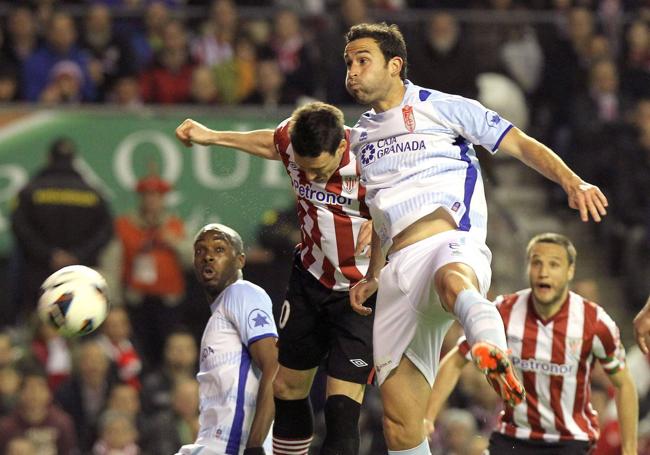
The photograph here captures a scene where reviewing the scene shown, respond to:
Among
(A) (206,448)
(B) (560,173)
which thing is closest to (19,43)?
(A) (206,448)

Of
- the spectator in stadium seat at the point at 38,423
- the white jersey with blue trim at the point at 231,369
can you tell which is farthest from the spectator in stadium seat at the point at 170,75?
the white jersey with blue trim at the point at 231,369

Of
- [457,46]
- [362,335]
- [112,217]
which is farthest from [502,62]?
[362,335]

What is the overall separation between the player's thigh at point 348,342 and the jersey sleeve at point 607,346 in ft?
5.20

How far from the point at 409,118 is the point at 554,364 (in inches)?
86.8

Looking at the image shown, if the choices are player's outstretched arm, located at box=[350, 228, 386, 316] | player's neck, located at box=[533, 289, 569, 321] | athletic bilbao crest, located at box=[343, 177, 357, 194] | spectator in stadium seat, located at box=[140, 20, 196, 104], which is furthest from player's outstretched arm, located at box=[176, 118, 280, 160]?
spectator in stadium seat, located at box=[140, 20, 196, 104]

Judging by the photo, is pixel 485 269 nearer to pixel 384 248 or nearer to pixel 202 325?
pixel 384 248

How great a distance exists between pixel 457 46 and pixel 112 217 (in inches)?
146

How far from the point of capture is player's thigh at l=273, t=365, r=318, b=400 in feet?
26.2

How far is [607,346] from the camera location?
8.65m

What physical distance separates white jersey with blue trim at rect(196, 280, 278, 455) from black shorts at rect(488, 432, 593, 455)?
1503 mm

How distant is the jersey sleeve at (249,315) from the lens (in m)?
7.91

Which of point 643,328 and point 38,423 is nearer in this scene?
point 643,328

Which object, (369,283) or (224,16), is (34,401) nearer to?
(224,16)

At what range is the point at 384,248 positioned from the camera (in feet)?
24.4
